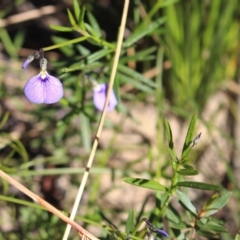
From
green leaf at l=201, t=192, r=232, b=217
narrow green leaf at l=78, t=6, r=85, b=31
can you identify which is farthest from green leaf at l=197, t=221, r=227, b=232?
narrow green leaf at l=78, t=6, r=85, b=31

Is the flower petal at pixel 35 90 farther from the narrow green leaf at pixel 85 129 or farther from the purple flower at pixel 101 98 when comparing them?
the narrow green leaf at pixel 85 129

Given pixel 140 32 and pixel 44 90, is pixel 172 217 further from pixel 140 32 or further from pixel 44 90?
pixel 140 32

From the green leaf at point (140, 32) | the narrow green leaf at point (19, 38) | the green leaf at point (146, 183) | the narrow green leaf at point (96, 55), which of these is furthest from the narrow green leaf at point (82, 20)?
the narrow green leaf at point (19, 38)

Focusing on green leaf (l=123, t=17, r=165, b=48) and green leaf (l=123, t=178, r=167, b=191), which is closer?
green leaf (l=123, t=178, r=167, b=191)

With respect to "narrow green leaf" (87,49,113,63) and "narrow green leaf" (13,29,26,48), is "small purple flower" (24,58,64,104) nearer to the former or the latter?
"narrow green leaf" (87,49,113,63)

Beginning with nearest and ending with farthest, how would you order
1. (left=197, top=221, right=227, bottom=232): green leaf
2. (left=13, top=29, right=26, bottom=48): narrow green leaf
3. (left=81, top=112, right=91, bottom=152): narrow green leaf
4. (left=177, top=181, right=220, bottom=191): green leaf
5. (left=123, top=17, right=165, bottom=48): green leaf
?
(left=177, top=181, right=220, bottom=191): green leaf, (left=197, top=221, right=227, bottom=232): green leaf, (left=123, top=17, right=165, bottom=48): green leaf, (left=81, top=112, right=91, bottom=152): narrow green leaf, (left=13, top=29, right=26, bottom=48): narrow green leaf

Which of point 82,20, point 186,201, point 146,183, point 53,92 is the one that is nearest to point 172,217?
point 186,201

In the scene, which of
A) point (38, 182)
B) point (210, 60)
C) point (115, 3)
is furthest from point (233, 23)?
point (38, 182)

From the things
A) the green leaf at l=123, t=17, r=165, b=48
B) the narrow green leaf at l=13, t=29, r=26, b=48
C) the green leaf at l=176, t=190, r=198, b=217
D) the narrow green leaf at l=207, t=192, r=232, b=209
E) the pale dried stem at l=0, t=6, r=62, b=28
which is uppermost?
the narrow green leaf at l=13, t=29, r=26, b=48

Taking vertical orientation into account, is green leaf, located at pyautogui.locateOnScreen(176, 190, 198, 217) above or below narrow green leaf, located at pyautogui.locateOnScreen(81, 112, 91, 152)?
below

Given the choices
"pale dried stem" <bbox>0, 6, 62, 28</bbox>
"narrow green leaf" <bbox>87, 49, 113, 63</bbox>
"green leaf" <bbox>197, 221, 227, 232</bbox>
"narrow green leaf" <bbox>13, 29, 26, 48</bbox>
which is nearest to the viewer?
"green leaf" <bbox>197, 221, 227, 232</bbox>

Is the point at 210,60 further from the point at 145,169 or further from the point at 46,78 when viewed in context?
the point at 46,78
